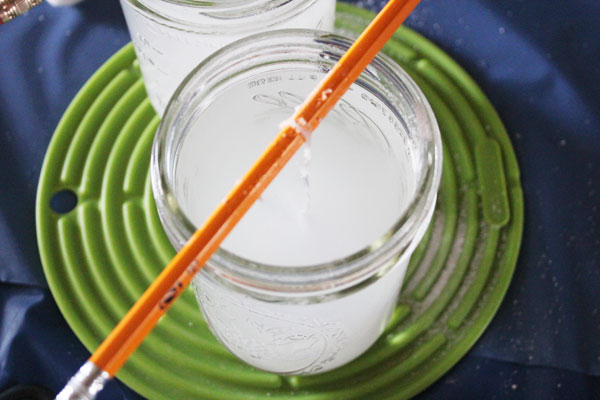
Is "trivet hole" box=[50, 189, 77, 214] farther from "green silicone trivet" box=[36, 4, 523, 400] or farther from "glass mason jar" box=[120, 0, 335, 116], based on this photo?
"glass mason jar" box=[120, 0, 335, 116]

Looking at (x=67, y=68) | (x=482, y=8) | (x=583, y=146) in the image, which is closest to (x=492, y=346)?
(x=583, y=146)

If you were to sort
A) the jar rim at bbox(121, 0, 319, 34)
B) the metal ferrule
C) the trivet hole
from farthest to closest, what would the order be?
the trivet hole, the jar rim at bbox(121, 0, 319, 34), the metal ferrule

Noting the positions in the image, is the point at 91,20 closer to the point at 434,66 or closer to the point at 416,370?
the point at 434,66

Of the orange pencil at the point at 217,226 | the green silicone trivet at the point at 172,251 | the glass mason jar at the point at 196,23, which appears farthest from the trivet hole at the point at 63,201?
the orange pencil at the point at 217,226

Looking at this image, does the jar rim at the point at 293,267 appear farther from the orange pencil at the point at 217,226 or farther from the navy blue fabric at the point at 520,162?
the navy blue fabric at the point at 520,162

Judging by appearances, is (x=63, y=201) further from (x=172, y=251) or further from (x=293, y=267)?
(x=293, y=267)

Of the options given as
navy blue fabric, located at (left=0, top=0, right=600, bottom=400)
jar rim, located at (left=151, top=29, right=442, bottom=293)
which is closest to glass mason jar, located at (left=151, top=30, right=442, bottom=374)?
jar rim, located at (left=151, top=29, right=442, bottom=293)
